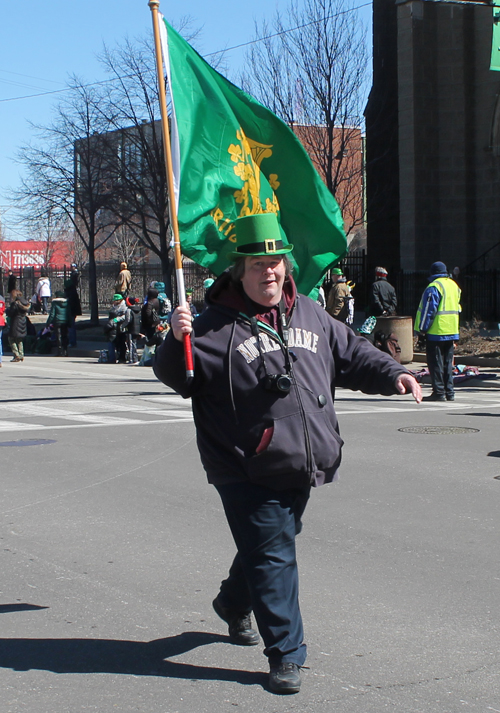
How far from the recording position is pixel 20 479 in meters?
8.02

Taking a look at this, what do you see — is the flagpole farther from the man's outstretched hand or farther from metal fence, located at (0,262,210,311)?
metal fence, located at (0,262,210,311)

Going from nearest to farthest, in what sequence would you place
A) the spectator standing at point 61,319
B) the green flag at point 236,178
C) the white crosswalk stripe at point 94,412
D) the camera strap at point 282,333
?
1. the camera strap at point 282,333
2. the green flag at point 236,178
3. the white crosswalk stripe at point 94,412
4. the spectator standing at point 61,319

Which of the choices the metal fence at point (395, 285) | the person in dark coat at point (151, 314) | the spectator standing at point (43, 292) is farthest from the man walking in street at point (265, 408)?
the spectator standing at point (43, 292)

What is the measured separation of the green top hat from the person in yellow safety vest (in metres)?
9.83

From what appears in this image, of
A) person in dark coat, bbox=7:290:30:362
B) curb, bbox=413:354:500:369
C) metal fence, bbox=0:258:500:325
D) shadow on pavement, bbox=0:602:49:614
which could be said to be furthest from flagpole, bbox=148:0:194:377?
metal fence, bbox=0:258:500:325

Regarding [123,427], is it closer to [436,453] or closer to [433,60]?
[436,453]

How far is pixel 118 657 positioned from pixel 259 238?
6.17 feet

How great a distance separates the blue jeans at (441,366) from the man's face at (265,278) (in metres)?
10.00

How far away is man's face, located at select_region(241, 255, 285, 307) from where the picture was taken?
12.9ft

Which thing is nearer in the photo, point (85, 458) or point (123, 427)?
point (85, 458)

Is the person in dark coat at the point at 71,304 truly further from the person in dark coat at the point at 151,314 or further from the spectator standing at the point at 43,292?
the spectator standing at the point at 43,292

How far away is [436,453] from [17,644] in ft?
18.0

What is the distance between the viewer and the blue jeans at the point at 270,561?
3.75 m

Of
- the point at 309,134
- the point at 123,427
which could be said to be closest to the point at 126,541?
the point at 123,427
